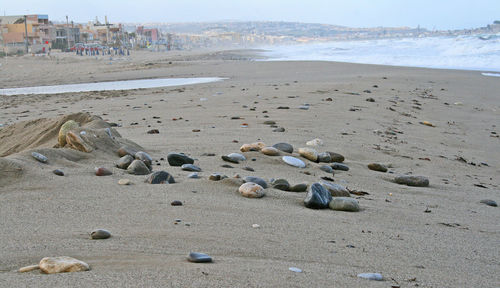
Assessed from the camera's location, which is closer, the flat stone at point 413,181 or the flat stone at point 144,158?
the flat stone at point 144,158

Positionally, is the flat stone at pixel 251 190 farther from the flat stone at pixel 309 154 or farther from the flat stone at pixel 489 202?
the flat stone at pixel 489 202

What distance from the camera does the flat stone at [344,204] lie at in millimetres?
2832

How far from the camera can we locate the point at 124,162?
11.0ft

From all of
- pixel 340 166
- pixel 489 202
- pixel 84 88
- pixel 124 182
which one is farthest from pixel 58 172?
pixel 84 88

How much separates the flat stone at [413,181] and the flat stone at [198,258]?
7.41 feet

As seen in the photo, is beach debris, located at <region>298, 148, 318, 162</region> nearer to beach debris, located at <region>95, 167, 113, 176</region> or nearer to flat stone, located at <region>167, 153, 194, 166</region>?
flat stone, located at <region>167, 153, 194, 166</region>

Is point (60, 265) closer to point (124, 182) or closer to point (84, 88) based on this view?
point (124, 182)

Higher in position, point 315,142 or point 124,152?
point 124,152

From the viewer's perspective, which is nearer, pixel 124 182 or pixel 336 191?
pixel 124 182

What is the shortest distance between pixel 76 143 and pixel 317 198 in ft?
5.87

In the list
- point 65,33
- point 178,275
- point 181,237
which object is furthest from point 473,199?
point 65,33

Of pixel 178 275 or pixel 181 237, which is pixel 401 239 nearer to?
pixel 181 237

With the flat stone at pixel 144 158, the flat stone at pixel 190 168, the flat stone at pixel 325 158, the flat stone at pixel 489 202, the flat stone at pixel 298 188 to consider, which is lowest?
the flat stone at pixel 489 202

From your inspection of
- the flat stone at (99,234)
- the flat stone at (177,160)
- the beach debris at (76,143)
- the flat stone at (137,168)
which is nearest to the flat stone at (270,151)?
the flat stone at (177,160)
